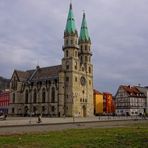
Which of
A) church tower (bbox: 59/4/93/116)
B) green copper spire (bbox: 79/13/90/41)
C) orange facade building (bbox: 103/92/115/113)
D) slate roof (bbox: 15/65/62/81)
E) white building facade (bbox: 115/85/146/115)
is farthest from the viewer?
orange facade building (bbox: 103/92/115/113)

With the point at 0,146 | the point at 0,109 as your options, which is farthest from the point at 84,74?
the point at 0,146

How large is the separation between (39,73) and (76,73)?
21726 mm

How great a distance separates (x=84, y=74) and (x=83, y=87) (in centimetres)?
528

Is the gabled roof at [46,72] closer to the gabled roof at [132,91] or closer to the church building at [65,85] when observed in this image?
the church building at [65,85]

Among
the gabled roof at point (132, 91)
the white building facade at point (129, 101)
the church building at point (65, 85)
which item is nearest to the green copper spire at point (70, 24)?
the church building at point (65, 85)

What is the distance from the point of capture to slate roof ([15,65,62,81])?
123775 millimetres

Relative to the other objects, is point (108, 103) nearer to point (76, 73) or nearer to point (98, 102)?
point (98, 102)

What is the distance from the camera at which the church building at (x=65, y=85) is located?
114562mm

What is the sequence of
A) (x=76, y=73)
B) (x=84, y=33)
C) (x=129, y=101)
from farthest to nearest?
1. (x=129, y=101)
2. (x=84, y=33)
3. (x=76, y=73)

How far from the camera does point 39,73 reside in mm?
133250

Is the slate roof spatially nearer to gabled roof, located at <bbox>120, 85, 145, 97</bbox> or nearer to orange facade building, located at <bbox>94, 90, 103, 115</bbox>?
orange facade building, located at <bbox>94, 90, 103, 115</bbox>

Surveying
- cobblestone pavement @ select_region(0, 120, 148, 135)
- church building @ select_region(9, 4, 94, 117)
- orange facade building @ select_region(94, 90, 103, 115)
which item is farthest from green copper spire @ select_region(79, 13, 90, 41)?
cobblestone pavement @ select_region(0, 120, 148, 135)

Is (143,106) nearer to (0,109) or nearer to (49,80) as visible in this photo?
(49,80)

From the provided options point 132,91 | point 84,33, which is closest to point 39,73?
point 84,33
